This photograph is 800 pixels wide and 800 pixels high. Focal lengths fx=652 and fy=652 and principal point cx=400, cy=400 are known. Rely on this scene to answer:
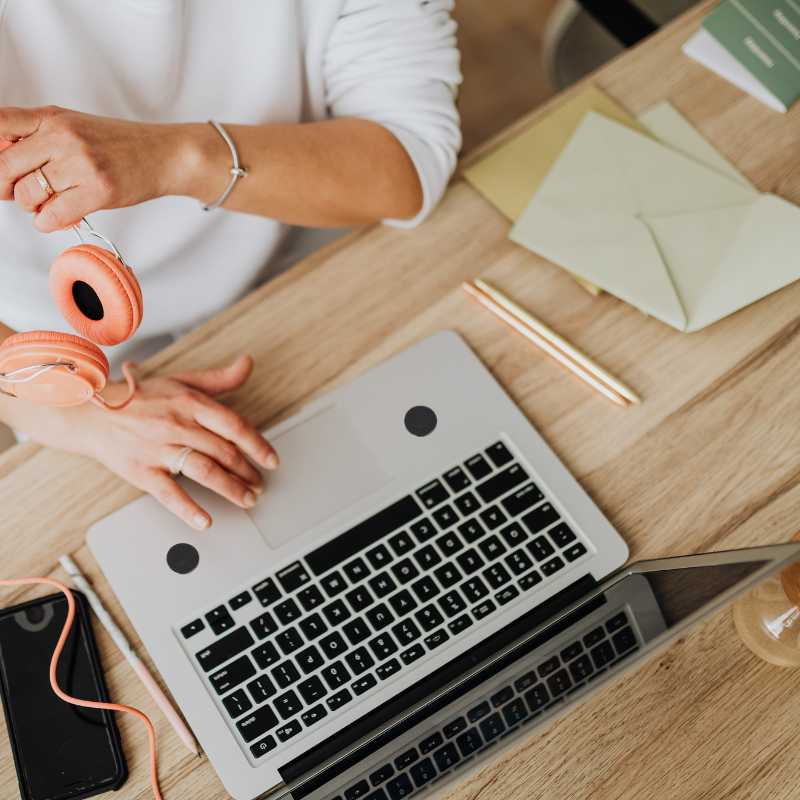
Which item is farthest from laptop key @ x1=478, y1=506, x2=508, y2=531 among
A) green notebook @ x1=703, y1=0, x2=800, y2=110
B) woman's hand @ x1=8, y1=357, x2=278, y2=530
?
green notebook @ x1=703, y1=0, x2=800, y2=110

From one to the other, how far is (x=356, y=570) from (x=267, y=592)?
0.27 ft

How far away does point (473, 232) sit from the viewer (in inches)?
28.8

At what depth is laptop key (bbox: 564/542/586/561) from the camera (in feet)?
1.96

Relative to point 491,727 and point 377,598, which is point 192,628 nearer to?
point 377,598

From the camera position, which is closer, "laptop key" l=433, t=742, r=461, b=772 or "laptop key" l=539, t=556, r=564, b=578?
"laptop key" l=433, t=742, r=461, b=772

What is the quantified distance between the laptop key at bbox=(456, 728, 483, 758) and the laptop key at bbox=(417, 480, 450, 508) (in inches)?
7.7

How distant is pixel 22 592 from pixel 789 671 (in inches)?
27.1

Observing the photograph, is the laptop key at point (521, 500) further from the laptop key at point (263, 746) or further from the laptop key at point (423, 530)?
the laptop key at point (263, 746)

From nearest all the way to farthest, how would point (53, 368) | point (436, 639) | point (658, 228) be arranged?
1. point (53, 368)
2. point (436, 639)
3. point (658, 228)

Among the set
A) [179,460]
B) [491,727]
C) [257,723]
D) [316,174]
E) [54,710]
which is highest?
[316,174]

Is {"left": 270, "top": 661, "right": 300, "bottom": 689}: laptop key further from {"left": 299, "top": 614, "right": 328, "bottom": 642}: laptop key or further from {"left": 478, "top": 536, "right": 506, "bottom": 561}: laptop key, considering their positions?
{"left": 478, "top": 536, "right": 506, "bottom": 561}: laptop key

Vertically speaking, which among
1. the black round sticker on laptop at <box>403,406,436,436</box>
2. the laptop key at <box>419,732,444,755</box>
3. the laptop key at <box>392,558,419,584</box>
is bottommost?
the laptop key at <box>419,732,444,755</box>

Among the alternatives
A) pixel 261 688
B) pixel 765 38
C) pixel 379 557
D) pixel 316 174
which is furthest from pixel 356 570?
pixel 765 38

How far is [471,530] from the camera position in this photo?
604mm
